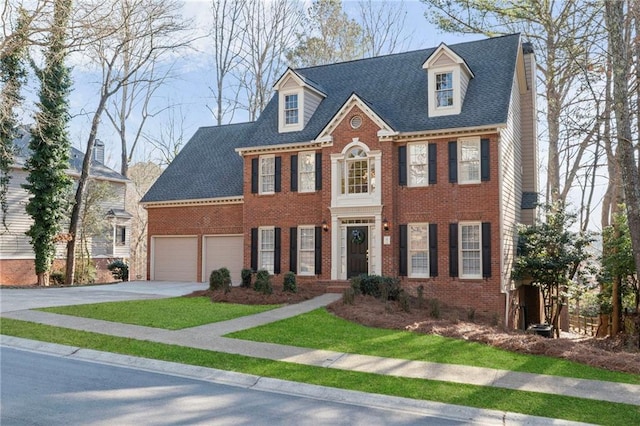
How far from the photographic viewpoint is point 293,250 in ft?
67.2

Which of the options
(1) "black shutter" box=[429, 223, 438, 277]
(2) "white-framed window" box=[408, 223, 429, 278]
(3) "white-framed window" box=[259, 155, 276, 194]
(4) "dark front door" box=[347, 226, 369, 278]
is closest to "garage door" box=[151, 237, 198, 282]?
(3) "white-framed window" box=[259, 155, 276, 194]

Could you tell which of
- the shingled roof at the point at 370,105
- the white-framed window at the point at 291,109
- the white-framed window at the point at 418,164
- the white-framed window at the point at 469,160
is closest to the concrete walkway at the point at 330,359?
the white-framed window at the point at 418,164

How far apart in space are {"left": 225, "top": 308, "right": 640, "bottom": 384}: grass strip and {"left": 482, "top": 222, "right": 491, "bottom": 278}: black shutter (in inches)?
249

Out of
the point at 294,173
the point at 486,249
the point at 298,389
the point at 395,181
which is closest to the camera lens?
the point at 298,389

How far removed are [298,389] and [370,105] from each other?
13.1 m

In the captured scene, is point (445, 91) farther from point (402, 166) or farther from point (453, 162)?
point (402, 166)

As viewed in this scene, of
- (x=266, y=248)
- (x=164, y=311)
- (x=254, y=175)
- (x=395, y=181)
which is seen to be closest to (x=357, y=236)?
(x=395, y=181)

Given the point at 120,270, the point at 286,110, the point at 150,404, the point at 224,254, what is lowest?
the point at 150,404

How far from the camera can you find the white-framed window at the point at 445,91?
1892 centimetres

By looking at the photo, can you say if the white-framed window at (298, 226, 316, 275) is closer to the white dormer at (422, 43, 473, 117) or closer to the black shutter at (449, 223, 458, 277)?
the black shutter at (449, 223, 458, 277)

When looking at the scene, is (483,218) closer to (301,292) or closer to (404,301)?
(404,301)

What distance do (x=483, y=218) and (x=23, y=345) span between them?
13.6 meters

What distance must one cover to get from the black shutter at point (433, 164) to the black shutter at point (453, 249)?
1.72 meters

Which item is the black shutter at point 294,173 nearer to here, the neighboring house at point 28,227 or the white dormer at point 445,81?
the white dormer at point 445,81
